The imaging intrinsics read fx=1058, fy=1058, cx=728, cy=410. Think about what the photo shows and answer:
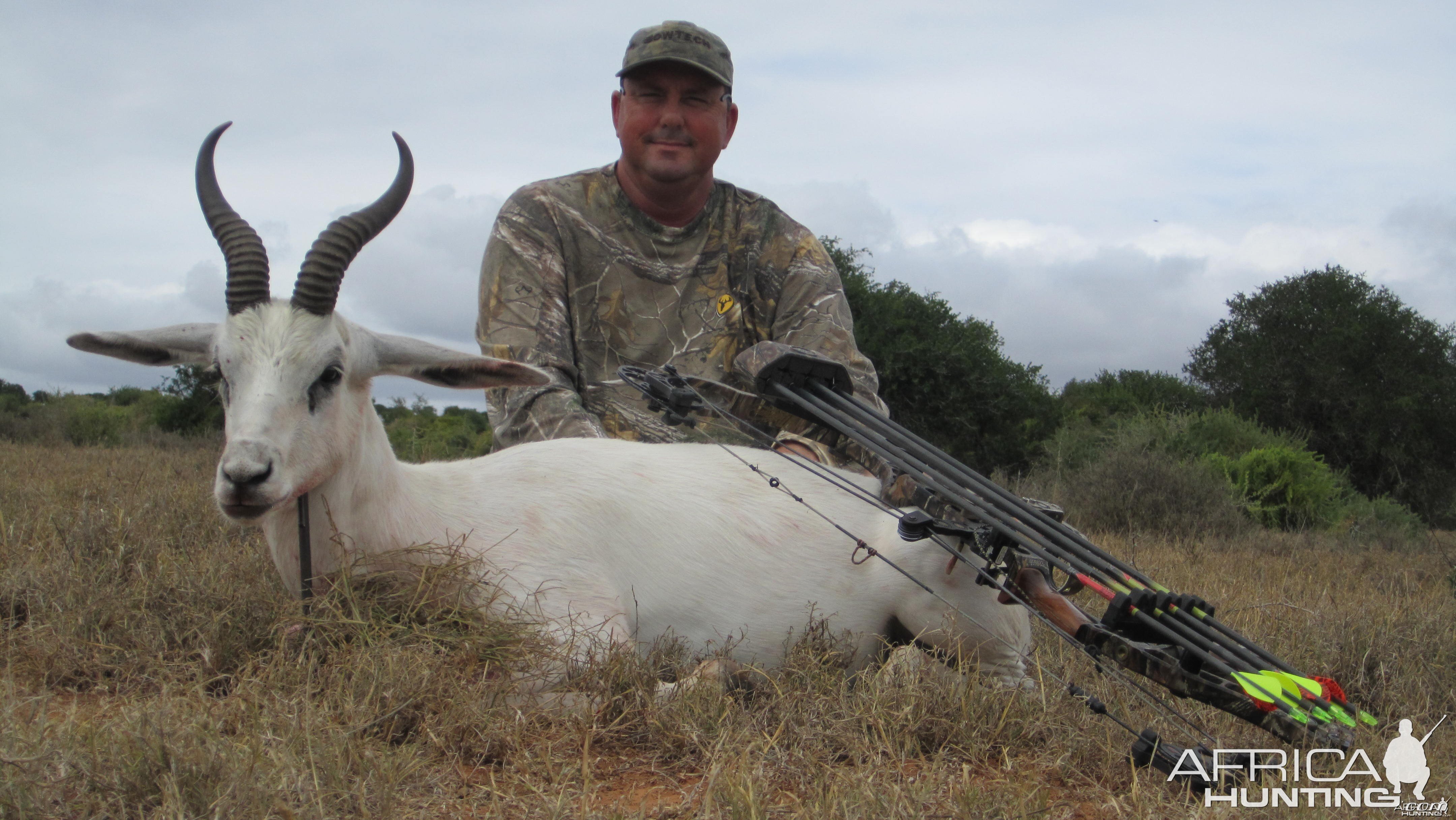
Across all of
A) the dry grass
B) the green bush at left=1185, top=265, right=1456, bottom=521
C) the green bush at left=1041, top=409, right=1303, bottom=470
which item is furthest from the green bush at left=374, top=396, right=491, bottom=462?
the green bush at left=1185, top=265, right=1456, bottom=521

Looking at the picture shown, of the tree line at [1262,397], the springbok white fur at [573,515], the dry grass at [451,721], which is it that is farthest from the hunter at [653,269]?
the tree line at [1262,397]

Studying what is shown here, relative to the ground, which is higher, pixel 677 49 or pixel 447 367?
pixel 677 49

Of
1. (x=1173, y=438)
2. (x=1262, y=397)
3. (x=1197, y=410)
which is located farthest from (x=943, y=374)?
(x=1262, y=397)

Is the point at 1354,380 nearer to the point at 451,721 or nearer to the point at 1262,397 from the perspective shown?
the point at 1262,397

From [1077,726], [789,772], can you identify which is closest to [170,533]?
[789,772]

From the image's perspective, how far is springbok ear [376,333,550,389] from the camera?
A: 10.9ft

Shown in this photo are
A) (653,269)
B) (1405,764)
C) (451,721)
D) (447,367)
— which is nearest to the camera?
(451,721)

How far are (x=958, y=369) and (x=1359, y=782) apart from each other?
1376 cm

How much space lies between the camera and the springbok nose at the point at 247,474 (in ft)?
8.63

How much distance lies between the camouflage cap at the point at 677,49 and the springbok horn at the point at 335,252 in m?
1.75

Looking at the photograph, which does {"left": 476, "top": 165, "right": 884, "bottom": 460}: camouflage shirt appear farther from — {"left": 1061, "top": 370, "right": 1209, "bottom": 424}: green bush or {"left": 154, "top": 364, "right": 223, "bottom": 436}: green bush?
{"left": 1061, "top": 370, "right": 1209, "bottom": 424}: green bush

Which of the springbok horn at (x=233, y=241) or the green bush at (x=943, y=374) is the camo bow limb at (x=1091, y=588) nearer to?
the springbok horn at (x=233, y=241)

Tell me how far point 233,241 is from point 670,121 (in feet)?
7.18

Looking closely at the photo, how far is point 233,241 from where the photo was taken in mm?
3141
